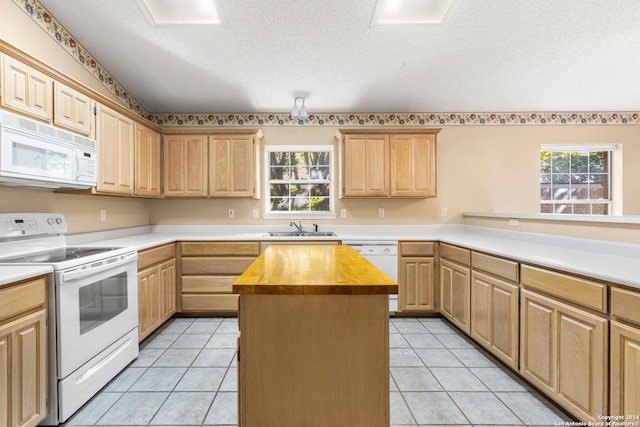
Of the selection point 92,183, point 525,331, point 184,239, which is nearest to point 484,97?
point 525,331

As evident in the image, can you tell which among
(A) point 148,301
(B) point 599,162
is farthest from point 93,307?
(B) point 599,162

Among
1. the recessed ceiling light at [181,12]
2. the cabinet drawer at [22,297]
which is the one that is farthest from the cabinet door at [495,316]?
the recessed ceiling light at [181,12]

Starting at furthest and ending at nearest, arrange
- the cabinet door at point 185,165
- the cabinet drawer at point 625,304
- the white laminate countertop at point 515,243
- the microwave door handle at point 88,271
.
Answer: the cabinet door at point 185,165, the microwave door handle at point 88,271, the white laminate countertop at point 515,243, the cabinet drawer at point 625,304

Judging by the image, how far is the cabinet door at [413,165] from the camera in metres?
3.38

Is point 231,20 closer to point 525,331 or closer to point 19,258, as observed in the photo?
point 19,258

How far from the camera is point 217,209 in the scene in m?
3.73

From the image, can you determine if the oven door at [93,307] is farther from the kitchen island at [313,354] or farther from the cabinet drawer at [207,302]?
the kitchen island at [313,354]

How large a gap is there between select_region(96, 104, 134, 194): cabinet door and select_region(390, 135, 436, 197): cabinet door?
111 inches

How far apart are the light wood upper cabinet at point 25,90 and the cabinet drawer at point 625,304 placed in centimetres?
339

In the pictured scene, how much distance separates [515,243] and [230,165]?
311 centimetres

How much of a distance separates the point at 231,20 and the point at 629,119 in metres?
4.95

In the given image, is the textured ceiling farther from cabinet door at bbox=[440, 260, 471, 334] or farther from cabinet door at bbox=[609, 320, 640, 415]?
cabinet door at bbox=[609, 320, 640, 415]

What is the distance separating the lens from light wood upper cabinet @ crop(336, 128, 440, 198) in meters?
3.38

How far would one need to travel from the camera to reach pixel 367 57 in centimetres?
269
